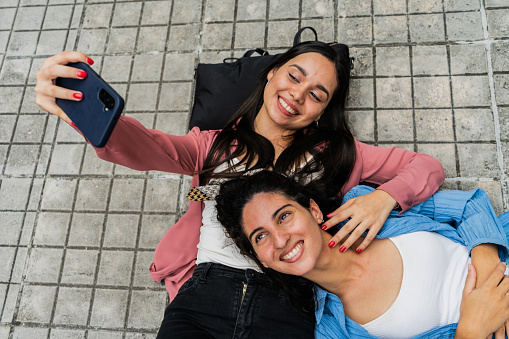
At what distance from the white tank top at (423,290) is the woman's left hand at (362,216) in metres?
0.16

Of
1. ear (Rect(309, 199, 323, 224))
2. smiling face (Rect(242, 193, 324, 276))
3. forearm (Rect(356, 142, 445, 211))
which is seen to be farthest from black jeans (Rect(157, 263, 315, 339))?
forearm (Rect(356, 142, 445, 211))

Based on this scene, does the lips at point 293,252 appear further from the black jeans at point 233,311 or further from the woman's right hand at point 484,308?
the woman's right hand at point 484,308

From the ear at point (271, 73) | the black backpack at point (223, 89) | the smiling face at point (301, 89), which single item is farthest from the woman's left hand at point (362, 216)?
the black backpack at point (223, 89)

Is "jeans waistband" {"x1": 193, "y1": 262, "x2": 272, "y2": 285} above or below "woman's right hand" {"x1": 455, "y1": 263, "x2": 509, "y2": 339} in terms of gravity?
below

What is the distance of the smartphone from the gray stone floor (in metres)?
1.55

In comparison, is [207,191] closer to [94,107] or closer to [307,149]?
[307,149]

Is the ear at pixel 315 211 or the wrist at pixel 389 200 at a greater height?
the wrist at pixel 389 200

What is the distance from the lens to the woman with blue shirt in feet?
6.17

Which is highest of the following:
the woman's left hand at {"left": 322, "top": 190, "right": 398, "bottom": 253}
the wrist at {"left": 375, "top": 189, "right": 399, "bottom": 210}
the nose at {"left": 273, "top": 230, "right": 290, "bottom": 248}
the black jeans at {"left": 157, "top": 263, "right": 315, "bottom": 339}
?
the wrist at {"left": 375, "top": 189, "right": 399, "bottom": 210}

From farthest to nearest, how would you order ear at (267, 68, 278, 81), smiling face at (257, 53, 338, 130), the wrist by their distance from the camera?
ear at (267, 68, 278, 81) → smiling face at (257, 53, 338, 130) → the wrist

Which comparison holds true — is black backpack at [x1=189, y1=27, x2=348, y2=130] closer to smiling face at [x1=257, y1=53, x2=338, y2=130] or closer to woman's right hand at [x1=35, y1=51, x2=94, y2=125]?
smiling face at [x1=257, y1=53, x2=338, y2=130]

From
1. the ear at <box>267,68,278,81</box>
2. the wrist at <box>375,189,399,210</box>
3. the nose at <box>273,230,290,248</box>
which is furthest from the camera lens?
the ear at <box>267,68,278,81</box>

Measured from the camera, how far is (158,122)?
3145mm

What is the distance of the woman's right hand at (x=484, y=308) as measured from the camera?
1.89 m
